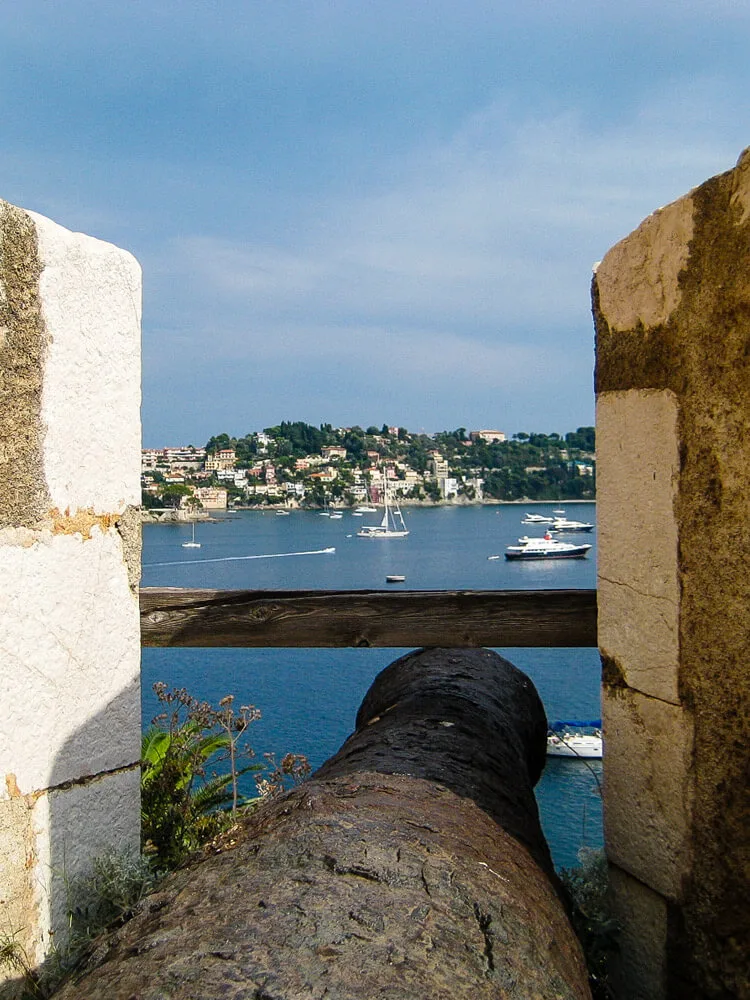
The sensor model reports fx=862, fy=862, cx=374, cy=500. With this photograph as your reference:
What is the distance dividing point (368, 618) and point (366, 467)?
107m

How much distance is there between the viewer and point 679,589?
200cm

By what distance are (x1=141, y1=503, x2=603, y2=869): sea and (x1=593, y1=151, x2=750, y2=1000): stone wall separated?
63 centimetres

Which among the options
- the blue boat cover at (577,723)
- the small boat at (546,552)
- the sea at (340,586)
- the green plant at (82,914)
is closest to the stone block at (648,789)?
the sea at (340,586)

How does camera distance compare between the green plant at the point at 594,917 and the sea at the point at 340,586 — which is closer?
the green plant at the point at 594,917

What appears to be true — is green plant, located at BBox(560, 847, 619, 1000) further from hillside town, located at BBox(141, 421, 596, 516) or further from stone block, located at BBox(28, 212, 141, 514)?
hillside town, located at BBox(141, 421, 596, 516)

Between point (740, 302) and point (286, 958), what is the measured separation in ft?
5.05

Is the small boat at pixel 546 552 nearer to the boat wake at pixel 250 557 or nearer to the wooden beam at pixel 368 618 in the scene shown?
the boat wake at pixel 250 557

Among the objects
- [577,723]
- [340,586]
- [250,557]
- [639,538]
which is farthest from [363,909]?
→ [250,557]

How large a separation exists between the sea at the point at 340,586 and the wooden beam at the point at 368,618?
55cm

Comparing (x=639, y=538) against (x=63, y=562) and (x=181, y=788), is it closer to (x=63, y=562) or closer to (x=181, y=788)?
(x=63, y=562)

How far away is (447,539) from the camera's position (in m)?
78.7

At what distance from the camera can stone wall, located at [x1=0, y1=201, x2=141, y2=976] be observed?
1.97 meters

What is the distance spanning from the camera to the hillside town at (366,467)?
10186 centimetres

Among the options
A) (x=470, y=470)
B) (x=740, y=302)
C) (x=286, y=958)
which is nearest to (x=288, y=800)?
(x=286, y=958)
